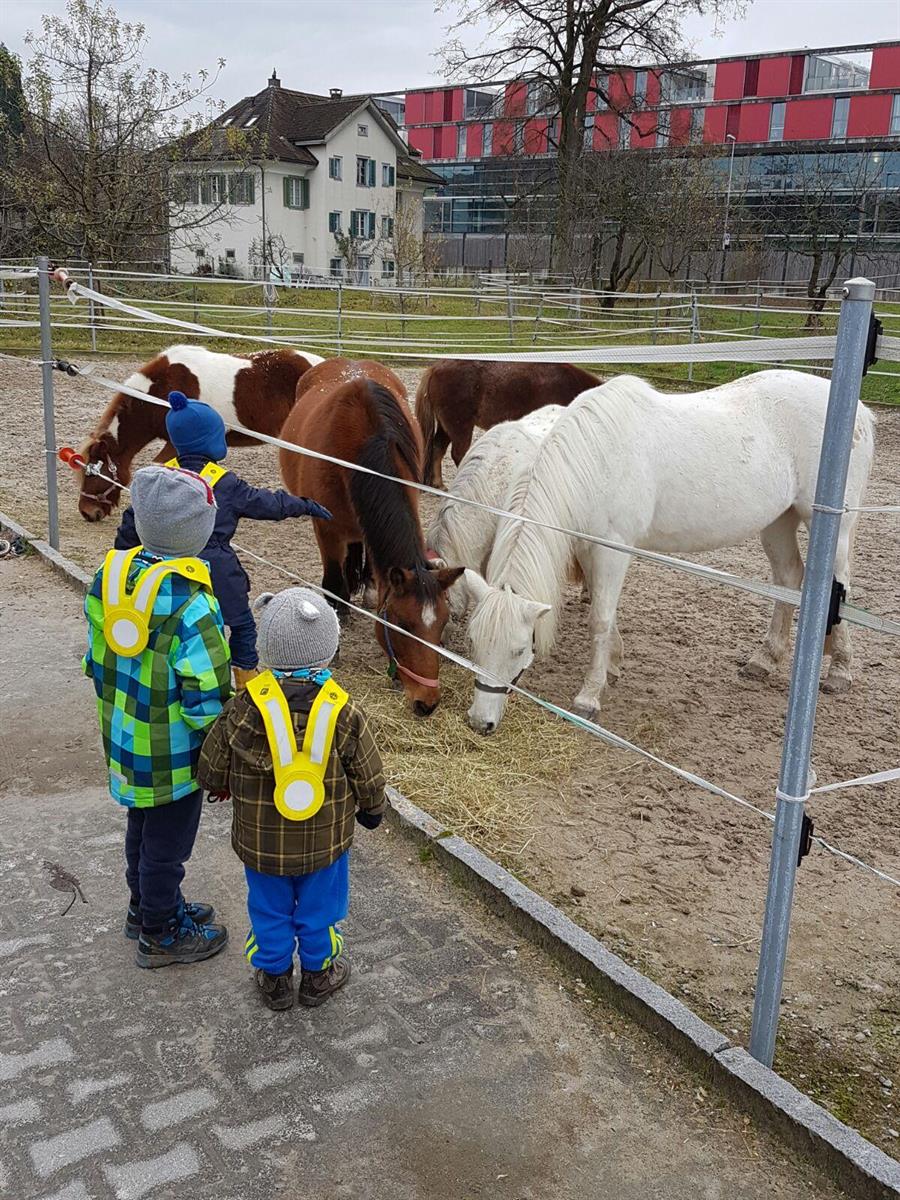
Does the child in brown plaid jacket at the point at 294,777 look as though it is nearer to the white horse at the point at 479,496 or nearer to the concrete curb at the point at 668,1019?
the concrete curb at the point at 668,1019

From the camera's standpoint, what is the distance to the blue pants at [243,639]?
4000 millimetres

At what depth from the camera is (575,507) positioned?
14.7ft

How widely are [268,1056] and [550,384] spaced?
7.40 meters

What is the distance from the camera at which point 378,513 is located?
436 centimetres

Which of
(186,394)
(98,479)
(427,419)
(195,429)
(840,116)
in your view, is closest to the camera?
(195,429)

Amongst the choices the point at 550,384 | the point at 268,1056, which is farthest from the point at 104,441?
the point at 268,1056

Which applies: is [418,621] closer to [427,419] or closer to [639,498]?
[639,498]

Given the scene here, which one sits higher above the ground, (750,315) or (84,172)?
(84,172)

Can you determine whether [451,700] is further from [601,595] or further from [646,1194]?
[646,1194]

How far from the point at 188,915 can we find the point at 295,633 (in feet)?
3.69

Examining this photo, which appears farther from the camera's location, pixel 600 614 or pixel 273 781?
pixel 600 614

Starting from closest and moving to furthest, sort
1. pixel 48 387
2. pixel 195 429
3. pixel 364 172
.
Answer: pixel 195 429 → pixel 48 387 → pixel 364 172

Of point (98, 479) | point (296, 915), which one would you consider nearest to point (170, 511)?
point (296, 915)

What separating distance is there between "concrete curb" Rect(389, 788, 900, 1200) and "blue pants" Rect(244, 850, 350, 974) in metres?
0.68
